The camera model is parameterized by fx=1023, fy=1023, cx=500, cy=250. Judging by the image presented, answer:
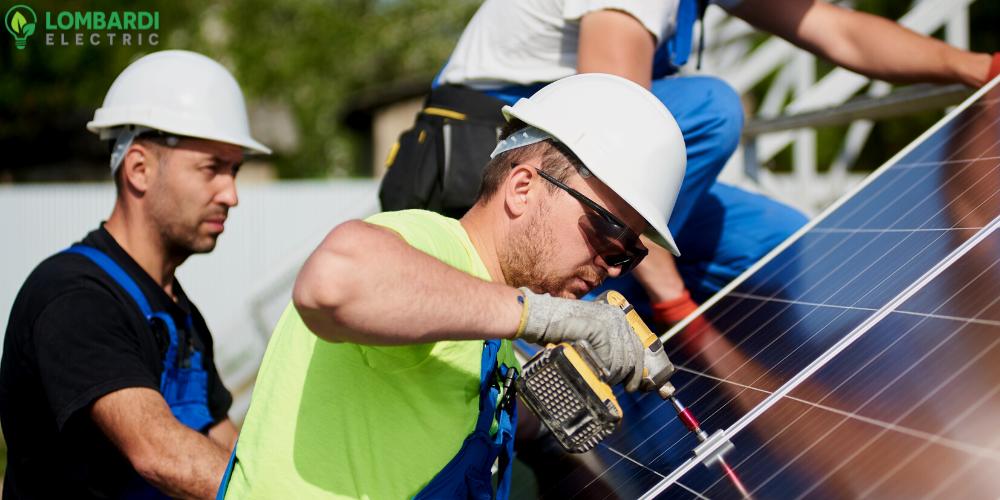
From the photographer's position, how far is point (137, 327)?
3686 millimetres

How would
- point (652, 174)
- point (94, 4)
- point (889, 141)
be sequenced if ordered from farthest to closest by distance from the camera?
point (94, 4)
point (889, 141)
point (652, 174)

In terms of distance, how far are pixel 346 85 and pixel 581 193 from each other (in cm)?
4163

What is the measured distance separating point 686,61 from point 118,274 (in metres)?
2.25

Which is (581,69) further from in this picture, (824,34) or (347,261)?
(347,261)

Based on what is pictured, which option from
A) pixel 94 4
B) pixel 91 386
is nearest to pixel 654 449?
pixel 91 386

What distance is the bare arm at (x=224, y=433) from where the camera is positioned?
163 inches

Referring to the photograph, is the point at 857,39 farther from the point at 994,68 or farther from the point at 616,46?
the point at 616,46

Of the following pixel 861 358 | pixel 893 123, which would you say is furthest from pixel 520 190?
pixel 893 123

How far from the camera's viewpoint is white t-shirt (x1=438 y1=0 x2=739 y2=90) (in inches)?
134

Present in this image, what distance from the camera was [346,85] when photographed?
141ft

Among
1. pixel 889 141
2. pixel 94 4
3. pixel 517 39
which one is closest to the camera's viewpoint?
pixel 517 39

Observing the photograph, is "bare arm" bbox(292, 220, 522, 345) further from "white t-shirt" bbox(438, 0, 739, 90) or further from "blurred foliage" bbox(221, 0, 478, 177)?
"blurred foliage" bbox(221, 0, 478, 177)

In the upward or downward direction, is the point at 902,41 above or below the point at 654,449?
above

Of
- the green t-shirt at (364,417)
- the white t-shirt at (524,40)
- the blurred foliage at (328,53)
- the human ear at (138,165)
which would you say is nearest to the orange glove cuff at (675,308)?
the white t-shirt at (524,40)
